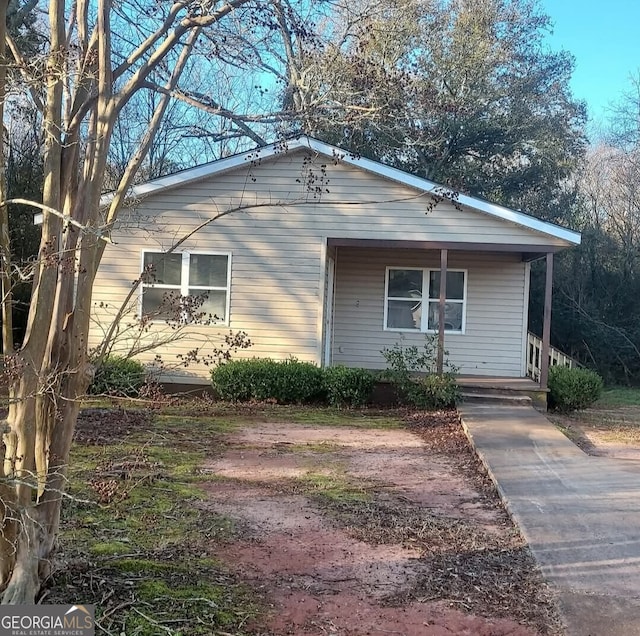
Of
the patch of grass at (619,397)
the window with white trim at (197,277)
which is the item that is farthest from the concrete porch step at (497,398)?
the window with white trim at (197,277)

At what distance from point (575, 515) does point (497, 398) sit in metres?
6.08

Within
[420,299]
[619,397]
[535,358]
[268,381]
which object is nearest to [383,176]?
[420,299]

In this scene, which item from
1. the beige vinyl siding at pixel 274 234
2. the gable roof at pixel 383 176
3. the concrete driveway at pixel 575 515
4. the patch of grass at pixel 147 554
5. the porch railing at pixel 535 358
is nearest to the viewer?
the patch of grass at pixel 147 554

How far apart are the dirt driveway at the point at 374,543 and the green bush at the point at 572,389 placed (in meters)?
4.68

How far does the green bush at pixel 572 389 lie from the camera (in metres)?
11.9

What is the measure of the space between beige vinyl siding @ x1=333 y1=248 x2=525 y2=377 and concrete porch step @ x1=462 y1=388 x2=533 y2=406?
1.97 metres

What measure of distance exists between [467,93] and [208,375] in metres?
14.3

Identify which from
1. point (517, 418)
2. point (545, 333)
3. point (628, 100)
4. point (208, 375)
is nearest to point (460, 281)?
point (545, 333)

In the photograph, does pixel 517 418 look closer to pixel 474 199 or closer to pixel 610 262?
pixel 474 199

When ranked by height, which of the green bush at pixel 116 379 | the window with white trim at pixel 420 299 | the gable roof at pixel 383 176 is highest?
the gable roof at pixel 383 176

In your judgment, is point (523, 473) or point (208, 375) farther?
point (208, 375)

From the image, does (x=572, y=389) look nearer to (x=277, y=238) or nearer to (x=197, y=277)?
(x=277, y=238)

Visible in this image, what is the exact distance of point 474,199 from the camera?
1142 centimetres

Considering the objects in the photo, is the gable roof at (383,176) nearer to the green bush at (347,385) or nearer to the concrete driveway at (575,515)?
the green bush at (347,385)
